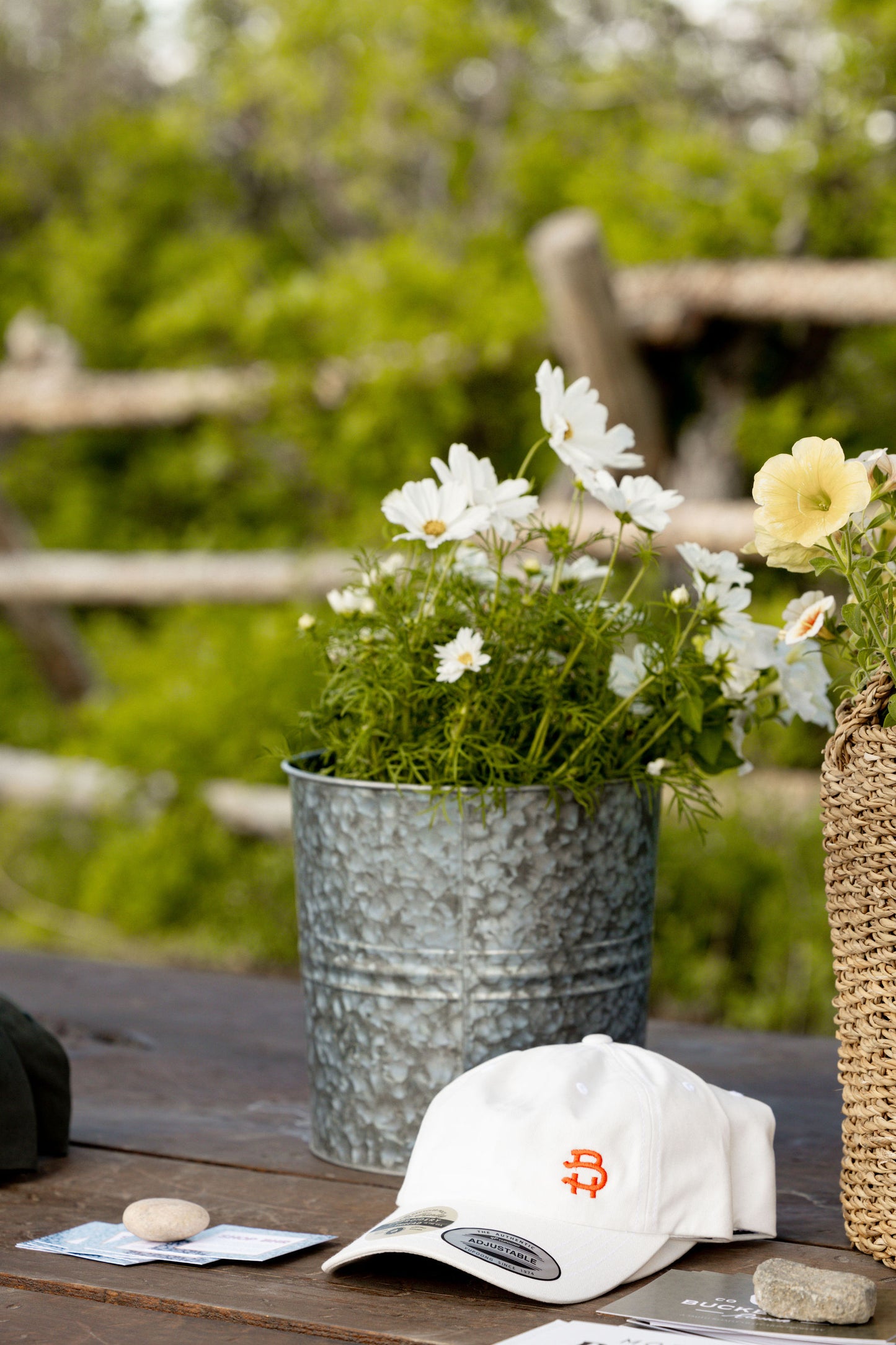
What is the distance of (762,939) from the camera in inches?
97.3

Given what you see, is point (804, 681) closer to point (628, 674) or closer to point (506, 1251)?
point (628, 674)

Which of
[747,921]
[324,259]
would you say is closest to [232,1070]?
[747,921]

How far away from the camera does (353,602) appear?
0.90 m

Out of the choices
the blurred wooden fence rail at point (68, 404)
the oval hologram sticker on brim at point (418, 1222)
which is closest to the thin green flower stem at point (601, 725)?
the oval hologram sticker on brim at point (418, 1222)

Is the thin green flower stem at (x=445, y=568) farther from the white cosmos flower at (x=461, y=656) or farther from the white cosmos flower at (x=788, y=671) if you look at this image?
the white cosmos flower at (x=788, y=671)

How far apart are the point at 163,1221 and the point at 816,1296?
1.13 feet

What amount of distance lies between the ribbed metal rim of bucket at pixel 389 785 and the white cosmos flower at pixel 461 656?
0.07m

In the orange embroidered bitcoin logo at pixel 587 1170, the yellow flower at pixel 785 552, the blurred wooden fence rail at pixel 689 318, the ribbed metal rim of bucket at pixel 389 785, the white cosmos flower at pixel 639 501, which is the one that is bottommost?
the orange embroidered bitcoin logo at pixel 587 1170

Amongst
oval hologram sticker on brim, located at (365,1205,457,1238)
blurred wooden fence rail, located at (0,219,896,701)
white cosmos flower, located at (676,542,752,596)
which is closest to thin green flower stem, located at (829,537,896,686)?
white cosmos flower, located at (676,542,752,596)

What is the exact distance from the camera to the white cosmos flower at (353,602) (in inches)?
35.1

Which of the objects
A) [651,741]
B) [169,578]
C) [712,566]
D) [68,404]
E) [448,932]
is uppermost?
[68,404]

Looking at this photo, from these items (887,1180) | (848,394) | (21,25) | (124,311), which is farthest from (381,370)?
(21,25)

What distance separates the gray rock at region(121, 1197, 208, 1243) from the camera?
0.77 m

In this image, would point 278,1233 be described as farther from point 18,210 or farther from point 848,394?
point 18,210
